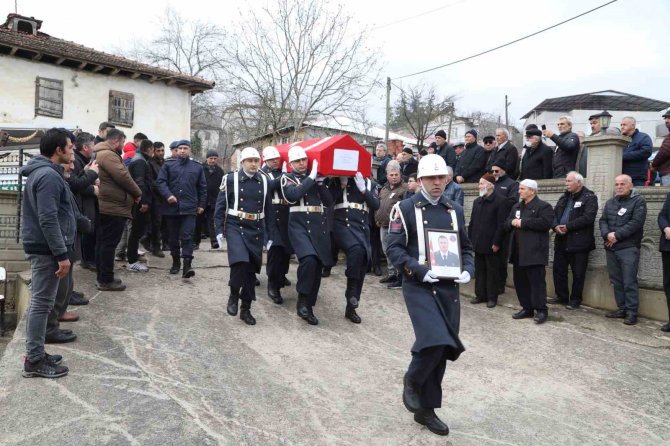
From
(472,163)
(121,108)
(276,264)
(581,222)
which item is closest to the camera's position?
(276,264)

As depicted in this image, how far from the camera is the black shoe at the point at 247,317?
6.68 metres

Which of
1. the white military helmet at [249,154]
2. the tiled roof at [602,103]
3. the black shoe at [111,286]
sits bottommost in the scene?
the black shoe at [111,286]

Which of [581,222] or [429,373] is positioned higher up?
[581,222]

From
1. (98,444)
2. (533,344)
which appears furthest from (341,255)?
(98,444)

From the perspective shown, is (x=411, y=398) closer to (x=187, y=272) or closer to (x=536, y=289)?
(x=536, y=289)

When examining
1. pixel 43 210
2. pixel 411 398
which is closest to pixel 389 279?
pixel 411 398

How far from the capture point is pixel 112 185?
7516mm

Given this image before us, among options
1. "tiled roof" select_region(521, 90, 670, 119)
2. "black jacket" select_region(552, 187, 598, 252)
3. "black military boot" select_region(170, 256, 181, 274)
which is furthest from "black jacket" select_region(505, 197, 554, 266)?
"tiled roof" select_region(521, 90, 670, 119)

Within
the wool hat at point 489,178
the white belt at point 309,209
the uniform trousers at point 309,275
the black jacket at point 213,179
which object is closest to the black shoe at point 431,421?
the uniform trousers at point 309,275

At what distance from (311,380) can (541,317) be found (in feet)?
12.4

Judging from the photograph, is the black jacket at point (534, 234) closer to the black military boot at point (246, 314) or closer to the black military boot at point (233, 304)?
the black military boot at point (246, 314)

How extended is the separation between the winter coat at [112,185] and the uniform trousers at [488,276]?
5166 millimetres

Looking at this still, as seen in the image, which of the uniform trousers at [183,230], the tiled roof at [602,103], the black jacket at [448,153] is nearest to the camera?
the uniform trousers at [183,230]

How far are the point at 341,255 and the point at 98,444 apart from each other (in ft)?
26.0
